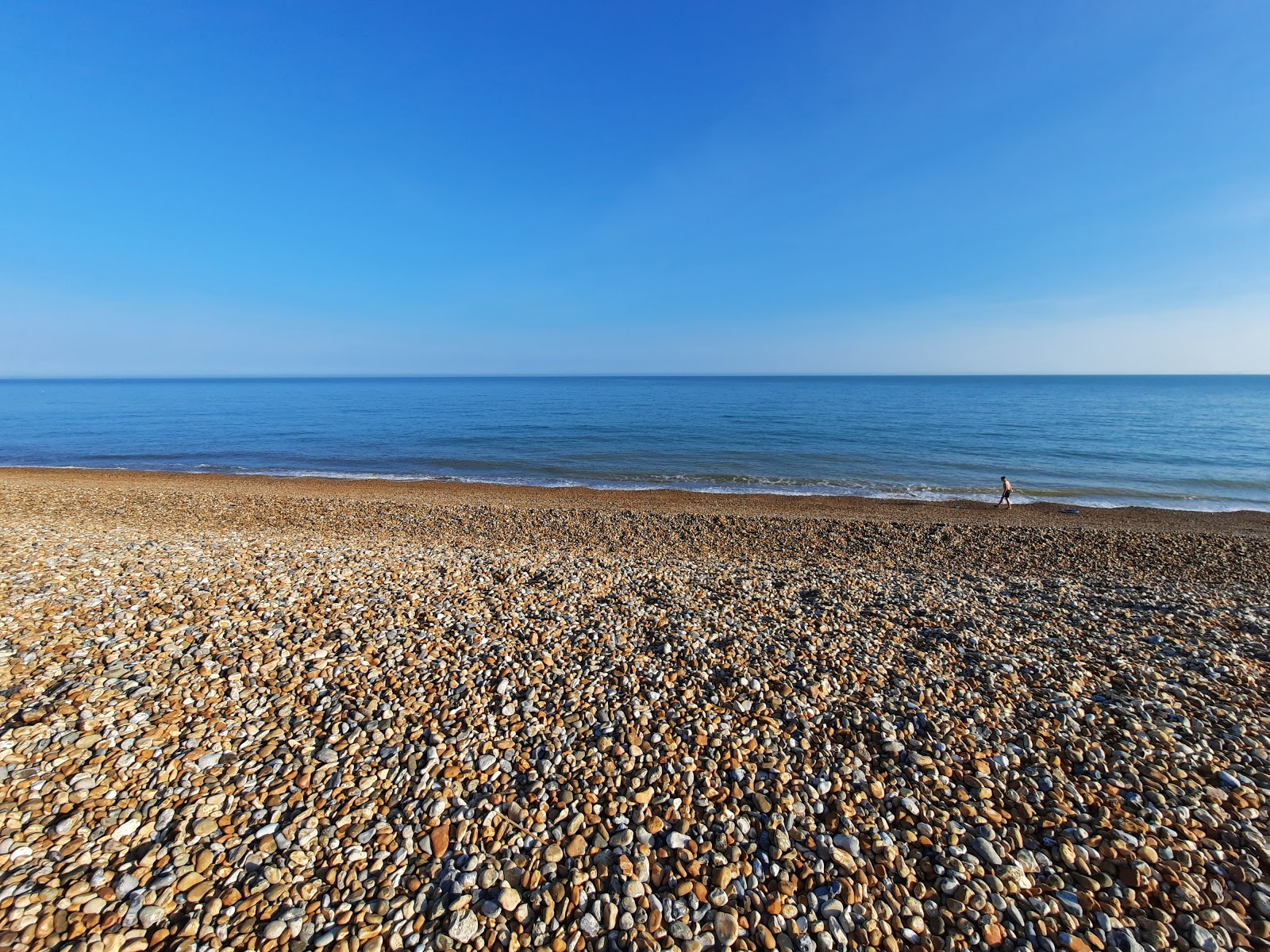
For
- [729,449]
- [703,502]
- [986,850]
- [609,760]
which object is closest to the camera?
[986,850]

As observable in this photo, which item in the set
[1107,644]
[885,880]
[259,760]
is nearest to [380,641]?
[259,760]

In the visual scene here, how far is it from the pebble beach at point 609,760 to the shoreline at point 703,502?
932 cm

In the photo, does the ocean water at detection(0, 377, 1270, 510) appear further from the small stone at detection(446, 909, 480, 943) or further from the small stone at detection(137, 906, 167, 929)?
the small stone at detection(137, 906, 167, 929)

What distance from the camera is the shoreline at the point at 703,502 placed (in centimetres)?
1795

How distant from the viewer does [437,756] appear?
4.70 m

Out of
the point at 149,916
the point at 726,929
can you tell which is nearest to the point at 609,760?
the point at 726,929

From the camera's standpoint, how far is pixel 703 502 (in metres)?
20.5

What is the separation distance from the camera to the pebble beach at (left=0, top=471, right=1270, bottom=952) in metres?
3.43

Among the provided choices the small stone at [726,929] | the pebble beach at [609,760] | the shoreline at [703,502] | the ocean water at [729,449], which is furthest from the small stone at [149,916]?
the ocean water at [729,449]

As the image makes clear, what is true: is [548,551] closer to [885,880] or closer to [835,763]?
[835,763]

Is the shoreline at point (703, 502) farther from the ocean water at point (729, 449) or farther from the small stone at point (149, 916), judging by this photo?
the small stone at point (149, 916)

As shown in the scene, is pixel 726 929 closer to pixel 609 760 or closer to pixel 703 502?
pixel 609 760

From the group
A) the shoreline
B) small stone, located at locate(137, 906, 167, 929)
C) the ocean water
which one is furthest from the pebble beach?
the ocean water

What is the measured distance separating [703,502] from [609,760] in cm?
1607
